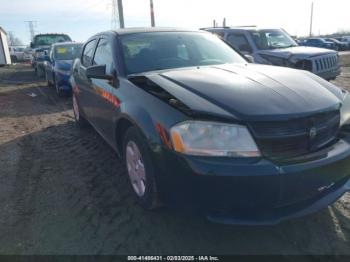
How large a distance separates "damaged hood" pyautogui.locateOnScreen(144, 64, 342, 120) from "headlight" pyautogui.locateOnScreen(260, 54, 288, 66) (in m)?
5.46

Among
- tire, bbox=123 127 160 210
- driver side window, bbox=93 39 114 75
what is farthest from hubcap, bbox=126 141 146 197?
driver side window, bbox=93 39 114 75

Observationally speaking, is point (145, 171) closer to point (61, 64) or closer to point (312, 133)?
point (312, 133)

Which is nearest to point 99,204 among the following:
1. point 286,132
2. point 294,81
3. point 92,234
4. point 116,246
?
point 92,234

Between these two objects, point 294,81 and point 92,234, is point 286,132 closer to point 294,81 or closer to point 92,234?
point 294,81

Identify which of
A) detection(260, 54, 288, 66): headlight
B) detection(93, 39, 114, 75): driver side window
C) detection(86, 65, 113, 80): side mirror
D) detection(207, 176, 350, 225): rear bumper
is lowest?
detection(207, 176, 350, 225): rear bumper

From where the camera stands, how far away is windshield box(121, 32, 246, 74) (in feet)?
11.7

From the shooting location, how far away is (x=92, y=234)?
2.79m

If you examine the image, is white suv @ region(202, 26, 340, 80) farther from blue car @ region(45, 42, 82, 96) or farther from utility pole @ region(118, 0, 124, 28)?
utility pole @ region(118, 0, 124, 28)

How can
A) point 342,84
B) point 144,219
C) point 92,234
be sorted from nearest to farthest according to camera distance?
point 92,234, point 144,219, point 342,84

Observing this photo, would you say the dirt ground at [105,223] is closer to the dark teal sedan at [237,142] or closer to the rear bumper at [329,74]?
the dark teal sedan at [237,142]

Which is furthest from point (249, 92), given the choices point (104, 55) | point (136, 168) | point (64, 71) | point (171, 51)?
point (64, 71)

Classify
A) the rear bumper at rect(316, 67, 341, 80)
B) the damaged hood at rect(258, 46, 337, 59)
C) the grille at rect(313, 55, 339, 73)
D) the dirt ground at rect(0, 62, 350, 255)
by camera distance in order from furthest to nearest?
the rear bumper at rect(316, 67, 341, 80), the grille at rect(313, 55, 339, 73), the damaged hood at rect(258, 46, 337, 59), the dirt ground at rect(0, 62, 350, 255)

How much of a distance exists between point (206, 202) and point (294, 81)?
1.40 metres

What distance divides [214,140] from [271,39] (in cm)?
802
